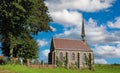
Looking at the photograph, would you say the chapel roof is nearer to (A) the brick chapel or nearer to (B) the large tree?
(A) the brick chapel

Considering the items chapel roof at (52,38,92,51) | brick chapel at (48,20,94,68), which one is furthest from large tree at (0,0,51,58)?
chapel roof at (52,38,92,51)

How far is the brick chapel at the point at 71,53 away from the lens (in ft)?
316

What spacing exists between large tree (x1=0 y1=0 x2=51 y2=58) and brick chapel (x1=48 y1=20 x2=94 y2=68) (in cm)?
2655

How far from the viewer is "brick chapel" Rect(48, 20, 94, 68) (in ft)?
316

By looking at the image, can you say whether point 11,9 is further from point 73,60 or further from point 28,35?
point 73,60

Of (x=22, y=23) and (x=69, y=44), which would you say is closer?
(x=22, y=23)

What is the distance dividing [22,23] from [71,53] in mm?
39889

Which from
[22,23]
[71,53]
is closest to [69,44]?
[71,53]

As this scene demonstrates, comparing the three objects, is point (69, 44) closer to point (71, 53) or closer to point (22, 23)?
point (71, 53)

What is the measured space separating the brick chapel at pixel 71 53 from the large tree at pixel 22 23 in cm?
2655

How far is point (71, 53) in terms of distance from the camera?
99438mm

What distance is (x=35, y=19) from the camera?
63219 millimetres

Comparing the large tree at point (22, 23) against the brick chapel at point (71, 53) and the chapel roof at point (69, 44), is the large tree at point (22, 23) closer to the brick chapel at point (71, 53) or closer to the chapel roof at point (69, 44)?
the brick chapel at point (71, 53)

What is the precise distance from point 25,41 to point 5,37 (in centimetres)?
414
